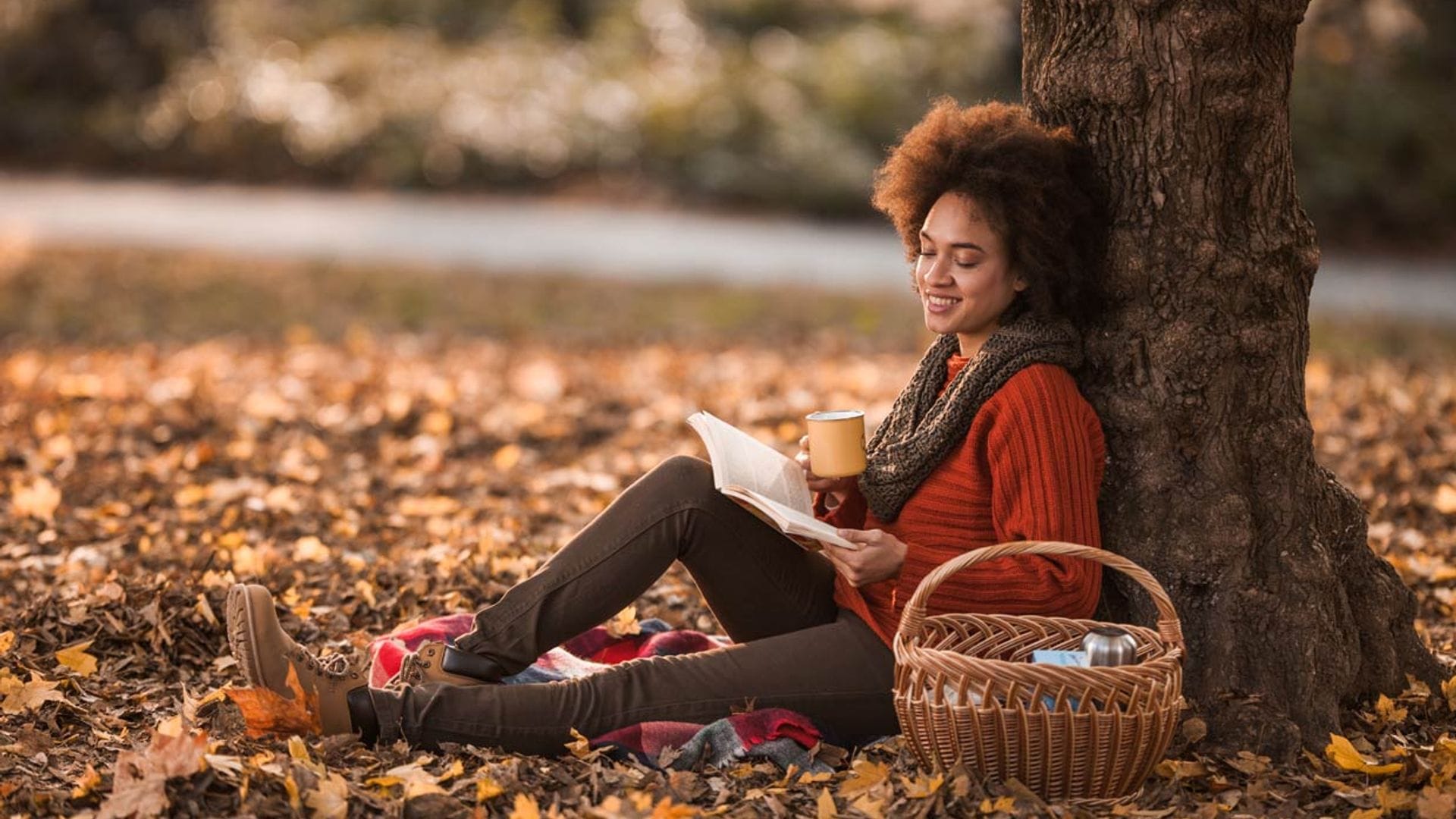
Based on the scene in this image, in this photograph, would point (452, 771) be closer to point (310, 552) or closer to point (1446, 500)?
point (310, 552)

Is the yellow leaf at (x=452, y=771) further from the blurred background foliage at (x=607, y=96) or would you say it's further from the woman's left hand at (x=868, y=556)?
the blurred background foliage at (x=607, y=96)

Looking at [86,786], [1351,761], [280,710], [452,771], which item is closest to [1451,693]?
[1351,761]

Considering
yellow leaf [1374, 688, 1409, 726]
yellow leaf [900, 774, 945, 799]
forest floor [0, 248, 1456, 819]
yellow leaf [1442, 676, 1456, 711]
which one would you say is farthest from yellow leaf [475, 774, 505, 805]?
yellow leaf [1442, 676, 1456, 711]

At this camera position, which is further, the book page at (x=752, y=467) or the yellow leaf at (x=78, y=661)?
the yellow leaf at (x=78, y=661)

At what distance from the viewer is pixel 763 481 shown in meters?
3.33

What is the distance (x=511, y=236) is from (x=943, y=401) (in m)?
9.44

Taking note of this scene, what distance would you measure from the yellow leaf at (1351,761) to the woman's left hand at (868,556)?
3.47 feet

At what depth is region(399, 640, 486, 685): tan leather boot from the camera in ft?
11.2

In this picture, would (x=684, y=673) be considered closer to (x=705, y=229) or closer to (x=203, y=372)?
(x=203, y=372)

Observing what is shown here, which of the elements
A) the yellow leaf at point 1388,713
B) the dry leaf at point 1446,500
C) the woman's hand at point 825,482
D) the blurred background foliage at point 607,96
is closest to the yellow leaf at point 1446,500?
the dry leaf at point 1446,500

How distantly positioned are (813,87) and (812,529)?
12157 mm

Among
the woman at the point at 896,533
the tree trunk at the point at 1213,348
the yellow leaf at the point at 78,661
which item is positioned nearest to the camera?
the woman at the point at 896,533

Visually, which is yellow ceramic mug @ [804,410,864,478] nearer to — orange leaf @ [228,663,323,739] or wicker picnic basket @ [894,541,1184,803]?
wicker picnic basket @ [894,541,1184,803]

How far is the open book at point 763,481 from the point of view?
3.11m
